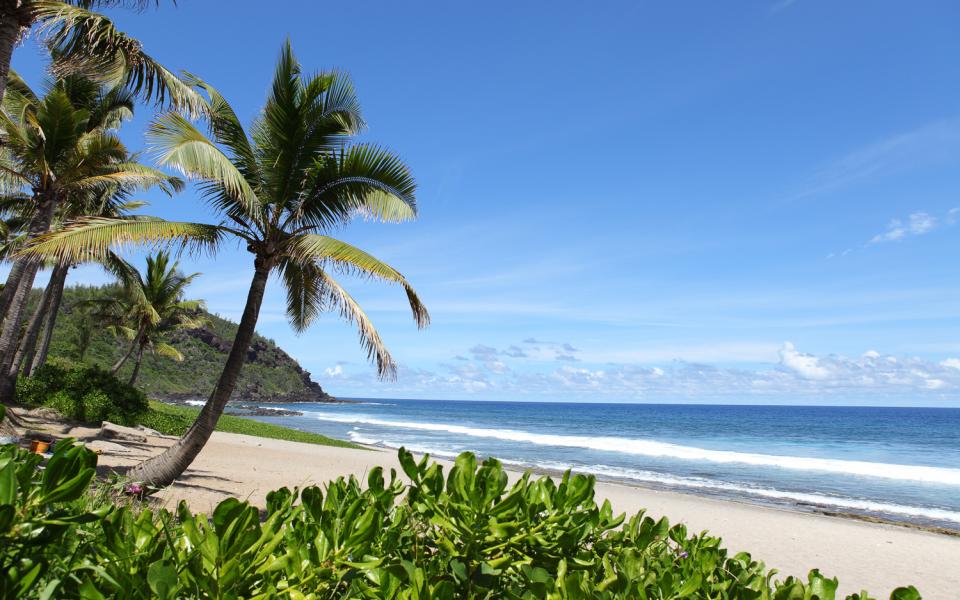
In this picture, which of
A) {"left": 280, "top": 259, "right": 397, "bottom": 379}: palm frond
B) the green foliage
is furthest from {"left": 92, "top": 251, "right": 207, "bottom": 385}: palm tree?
the green foliage

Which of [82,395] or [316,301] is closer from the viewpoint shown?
[316,301]

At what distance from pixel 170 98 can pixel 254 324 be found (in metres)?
3.56

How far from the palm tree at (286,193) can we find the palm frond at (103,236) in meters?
0.02

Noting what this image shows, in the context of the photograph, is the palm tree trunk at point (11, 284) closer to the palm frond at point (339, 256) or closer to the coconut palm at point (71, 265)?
the coconut palm at point (71, 265)

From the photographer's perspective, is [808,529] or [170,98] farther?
[808,529]

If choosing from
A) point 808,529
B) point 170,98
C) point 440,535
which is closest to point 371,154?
point 170,98

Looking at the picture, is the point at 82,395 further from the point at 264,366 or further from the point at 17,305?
the point at 264,366

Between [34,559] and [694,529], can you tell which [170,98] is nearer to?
[34,559]

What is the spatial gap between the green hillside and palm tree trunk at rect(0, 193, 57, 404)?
58.6ft

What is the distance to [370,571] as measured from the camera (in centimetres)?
130

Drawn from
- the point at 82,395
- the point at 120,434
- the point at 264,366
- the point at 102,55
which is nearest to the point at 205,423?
the point at 102,55

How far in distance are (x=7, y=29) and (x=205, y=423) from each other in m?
5.25

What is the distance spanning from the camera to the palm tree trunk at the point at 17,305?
11.6 metres

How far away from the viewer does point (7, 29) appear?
6688 millimetres
